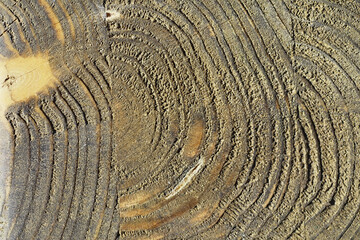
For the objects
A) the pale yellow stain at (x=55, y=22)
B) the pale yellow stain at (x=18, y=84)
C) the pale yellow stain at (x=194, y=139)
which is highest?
the pale yellow stain at (x=55, y=22)

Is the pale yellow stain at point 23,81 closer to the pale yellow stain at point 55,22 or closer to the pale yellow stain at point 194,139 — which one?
the pale yellow stain at point 55,22

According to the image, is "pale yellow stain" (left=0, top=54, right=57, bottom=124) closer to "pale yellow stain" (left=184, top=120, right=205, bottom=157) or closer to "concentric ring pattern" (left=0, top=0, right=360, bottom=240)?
"concentric ring pattern" (left=0, top=0, right=360, bottom=240)

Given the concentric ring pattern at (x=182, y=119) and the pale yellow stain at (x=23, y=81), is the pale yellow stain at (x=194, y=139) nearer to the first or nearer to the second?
the concentric ring pattern at (x=182, y=119)

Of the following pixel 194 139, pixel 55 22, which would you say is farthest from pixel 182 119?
pixel 55 22

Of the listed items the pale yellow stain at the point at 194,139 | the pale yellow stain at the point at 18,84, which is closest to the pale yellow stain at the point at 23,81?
the pale yellow stain at the point at 18,84

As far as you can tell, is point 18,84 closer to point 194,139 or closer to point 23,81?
point 23,81

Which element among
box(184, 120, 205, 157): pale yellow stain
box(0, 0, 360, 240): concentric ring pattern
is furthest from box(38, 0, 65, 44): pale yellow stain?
box(184, 120, 205, 157): pale yellow stain

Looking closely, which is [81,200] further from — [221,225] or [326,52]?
[326,52]

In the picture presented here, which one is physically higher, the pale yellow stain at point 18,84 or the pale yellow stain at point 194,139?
the pale yellow stain at point 18,84

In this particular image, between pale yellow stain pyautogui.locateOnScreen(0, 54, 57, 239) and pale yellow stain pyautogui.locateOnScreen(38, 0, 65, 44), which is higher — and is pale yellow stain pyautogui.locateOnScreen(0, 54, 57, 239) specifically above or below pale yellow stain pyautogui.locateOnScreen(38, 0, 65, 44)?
below
